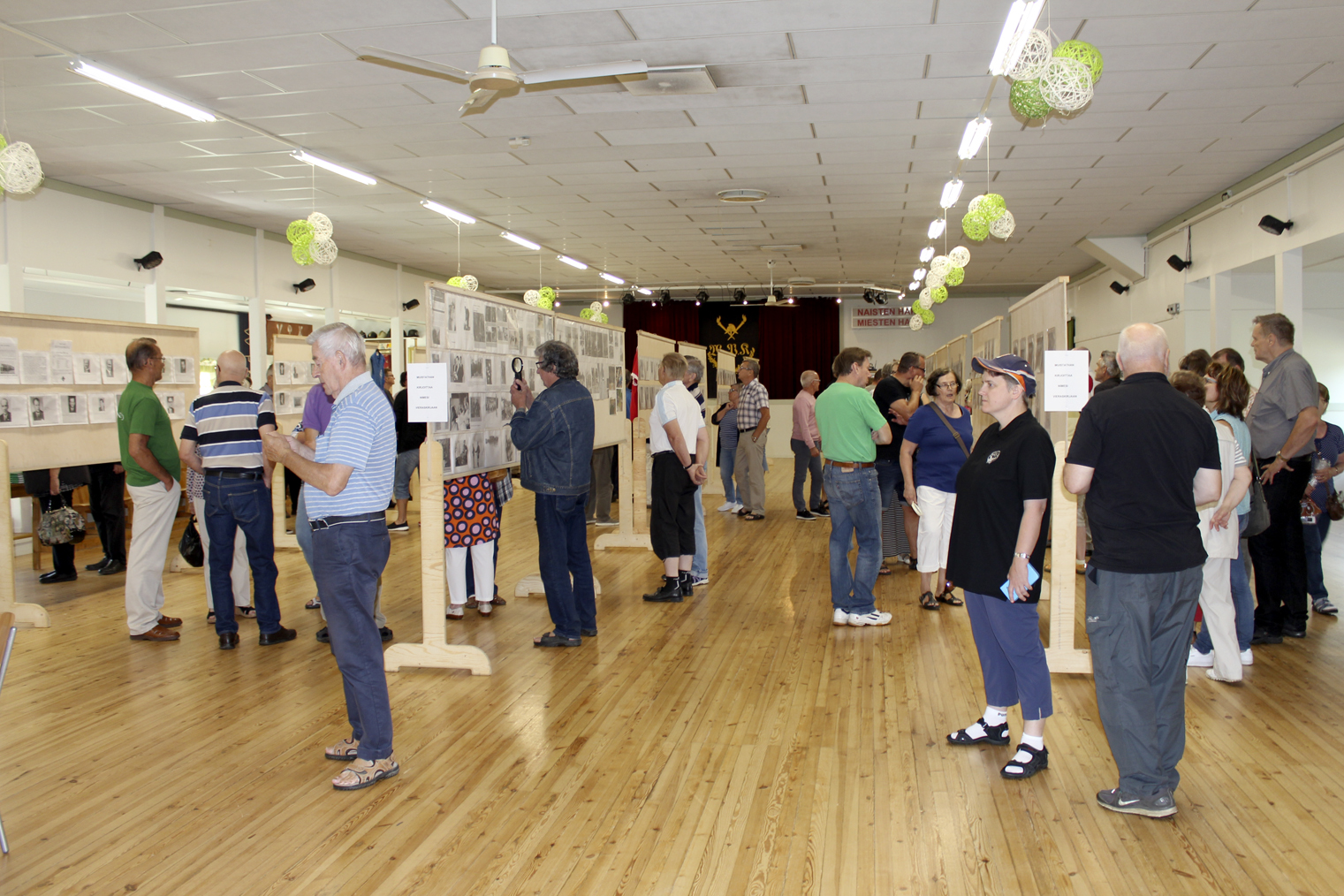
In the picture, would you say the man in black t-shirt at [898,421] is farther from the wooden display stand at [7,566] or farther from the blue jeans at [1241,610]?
the wooden display stand at [7,566]

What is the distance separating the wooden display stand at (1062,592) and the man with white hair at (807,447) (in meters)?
5.13

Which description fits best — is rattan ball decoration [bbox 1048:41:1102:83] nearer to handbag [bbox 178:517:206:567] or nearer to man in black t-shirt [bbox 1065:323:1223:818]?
man in black t-shirt [bbox 1065:323:1223:818]

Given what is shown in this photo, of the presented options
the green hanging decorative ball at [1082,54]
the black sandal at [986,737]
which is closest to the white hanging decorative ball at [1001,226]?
the green hanging decorative ball at [1082,54]

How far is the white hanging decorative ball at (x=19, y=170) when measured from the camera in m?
5.45

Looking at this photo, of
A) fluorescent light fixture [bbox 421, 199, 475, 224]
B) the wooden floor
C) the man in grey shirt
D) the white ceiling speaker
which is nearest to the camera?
the wooden floor

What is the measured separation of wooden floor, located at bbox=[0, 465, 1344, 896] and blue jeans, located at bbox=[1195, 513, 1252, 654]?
0.20 metres

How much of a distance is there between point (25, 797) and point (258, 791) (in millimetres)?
847

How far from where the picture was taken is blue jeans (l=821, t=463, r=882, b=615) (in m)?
5.29

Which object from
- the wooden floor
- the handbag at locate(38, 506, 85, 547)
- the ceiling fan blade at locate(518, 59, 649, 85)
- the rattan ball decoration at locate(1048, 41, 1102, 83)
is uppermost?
the ceiling fan blade at locate(518, 59, 649, 85)

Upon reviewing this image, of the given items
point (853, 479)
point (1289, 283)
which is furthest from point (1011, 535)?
point (1289, 283)

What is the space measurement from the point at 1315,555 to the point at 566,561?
4.98 meters

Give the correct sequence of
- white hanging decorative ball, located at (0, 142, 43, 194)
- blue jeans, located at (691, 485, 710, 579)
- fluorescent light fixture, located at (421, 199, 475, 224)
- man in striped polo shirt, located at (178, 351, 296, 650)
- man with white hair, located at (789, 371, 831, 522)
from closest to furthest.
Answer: man in striped polo shirt, located at (178, 351, 296, 650), white hanging decorative ball, located at (0, 142, 43, 194), blue jeans, located at (691, 485, 710, 579), man with white hair, located at (789, 371, 831, 522), fluorescent light fixture, located at (421, 199, 475, 224)

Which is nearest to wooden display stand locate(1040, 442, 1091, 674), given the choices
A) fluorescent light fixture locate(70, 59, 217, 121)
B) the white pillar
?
the white pillar

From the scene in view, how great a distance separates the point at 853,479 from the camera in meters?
5.27
